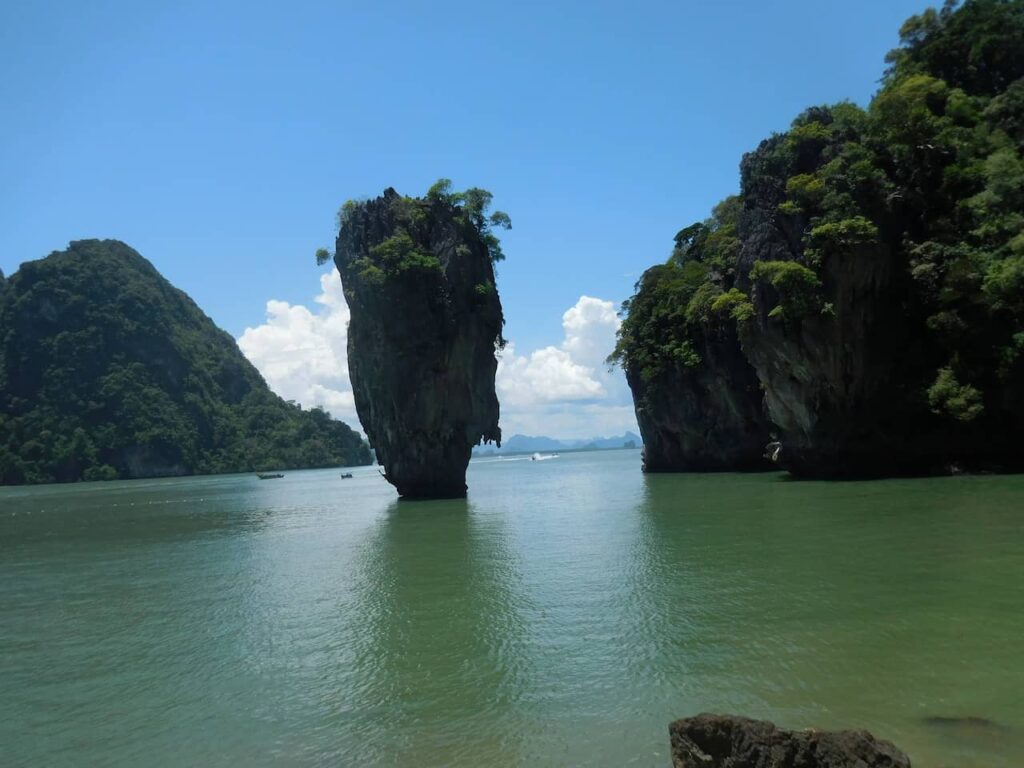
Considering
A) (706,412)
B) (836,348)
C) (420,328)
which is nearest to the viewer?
(836,348)

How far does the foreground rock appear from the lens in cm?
425

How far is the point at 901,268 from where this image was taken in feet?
94.0

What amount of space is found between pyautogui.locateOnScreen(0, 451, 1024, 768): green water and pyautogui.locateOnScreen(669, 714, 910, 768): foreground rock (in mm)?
843

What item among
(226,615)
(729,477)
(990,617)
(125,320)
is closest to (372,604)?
(226,615)

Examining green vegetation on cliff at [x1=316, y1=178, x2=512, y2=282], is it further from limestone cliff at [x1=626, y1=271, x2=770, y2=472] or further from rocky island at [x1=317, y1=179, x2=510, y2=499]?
limestone cliff at [x1=626, y1=271, x2=770, y2=472]

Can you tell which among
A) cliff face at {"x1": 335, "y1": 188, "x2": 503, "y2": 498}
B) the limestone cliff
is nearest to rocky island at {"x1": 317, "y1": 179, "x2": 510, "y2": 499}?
cliff face at {"x1": 335, "y1": 188, "x2": 503, "y2": 498}

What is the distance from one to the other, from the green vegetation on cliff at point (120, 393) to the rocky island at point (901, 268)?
285 feet

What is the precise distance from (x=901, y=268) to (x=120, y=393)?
97.9 meters

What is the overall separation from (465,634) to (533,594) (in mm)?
2523

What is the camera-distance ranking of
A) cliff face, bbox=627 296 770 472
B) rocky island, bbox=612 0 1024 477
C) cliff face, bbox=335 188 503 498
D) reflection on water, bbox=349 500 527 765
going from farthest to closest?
cliff face, bbox=627 296 770 472 → cliff face, bbox=335 188 503 498 → rocky island, bbox=612 0 1024 477 → reflection on water, bbox=349 500 527 765

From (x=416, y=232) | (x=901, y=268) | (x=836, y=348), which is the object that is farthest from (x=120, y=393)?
(x=901, y=268)

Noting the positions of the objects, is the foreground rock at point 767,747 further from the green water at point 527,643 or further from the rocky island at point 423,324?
the rocky island at point 423,324

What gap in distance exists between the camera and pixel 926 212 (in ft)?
94.7

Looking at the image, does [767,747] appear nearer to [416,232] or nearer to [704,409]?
[416,232]
